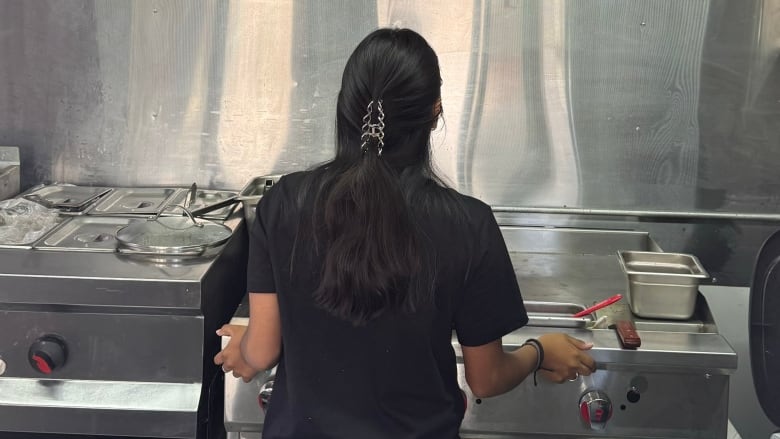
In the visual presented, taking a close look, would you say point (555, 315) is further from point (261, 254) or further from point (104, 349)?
point (104, 349)

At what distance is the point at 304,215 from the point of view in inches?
39.6

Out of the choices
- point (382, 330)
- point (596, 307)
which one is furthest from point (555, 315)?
point (382, 330)

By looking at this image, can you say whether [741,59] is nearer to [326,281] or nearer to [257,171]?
[257,171]

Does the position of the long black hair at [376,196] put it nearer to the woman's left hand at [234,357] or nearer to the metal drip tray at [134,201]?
the woman's left hand at [234,357]

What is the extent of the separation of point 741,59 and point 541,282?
27.1 inches

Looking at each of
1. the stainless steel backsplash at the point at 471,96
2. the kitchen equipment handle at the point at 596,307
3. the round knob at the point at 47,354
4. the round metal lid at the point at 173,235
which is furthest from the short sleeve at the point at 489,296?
the stainless steel backsplash at the point at 471,96

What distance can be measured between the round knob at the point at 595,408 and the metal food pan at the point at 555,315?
12 centimetres

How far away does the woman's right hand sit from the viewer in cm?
128

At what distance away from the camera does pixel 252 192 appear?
1818 mm

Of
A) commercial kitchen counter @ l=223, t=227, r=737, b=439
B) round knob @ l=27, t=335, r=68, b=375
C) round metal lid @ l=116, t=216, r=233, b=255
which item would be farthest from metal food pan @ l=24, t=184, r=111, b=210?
commercial kitchen counter @ l=223, t=227, r=737, b=439

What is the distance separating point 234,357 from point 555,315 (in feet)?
1.85

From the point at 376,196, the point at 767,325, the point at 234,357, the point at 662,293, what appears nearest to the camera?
the point at 376,196

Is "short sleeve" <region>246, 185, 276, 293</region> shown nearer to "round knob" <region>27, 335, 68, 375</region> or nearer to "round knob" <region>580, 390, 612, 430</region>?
"round knob" <region>27, 335, 68, 375</region>

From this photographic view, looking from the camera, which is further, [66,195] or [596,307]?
[66,195]
